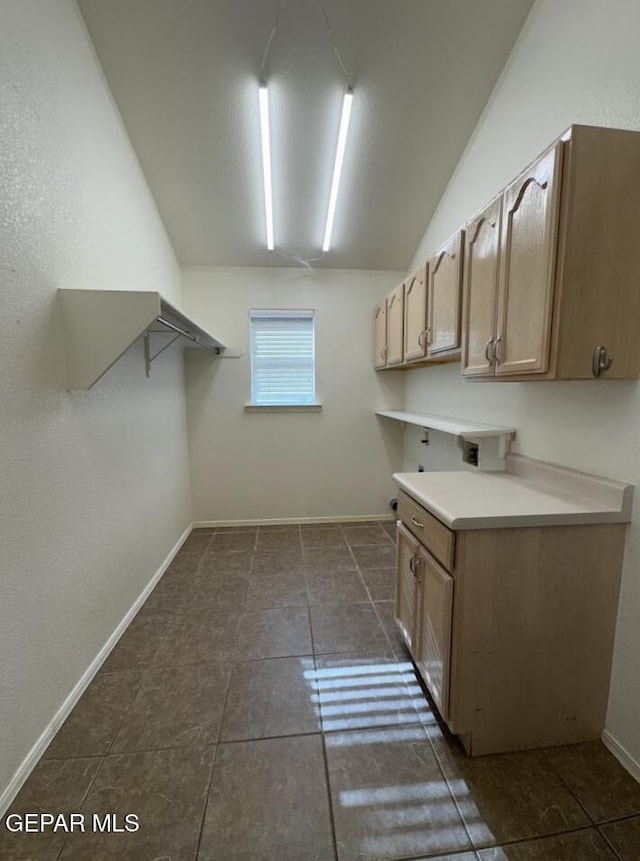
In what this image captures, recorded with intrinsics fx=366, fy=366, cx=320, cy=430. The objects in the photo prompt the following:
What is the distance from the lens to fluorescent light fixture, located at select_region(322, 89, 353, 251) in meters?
2.05

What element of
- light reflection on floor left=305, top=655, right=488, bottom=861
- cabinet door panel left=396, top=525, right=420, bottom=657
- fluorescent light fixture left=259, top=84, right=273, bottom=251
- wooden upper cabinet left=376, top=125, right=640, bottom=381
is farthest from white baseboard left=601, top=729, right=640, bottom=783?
fluorescent light fixture left=259, top=84, right=273, bottom=251

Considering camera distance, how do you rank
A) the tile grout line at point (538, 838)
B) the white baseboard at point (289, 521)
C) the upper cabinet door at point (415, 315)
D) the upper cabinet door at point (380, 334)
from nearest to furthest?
the tile grout line at point (538, 838), the upper cabinet door at point (415, 315), the upper cabinet door at point (380, 334), the white baseboard at point (289, 521)

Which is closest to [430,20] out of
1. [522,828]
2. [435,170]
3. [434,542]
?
[435,170]

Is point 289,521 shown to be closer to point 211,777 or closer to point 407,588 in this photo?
point 407,588

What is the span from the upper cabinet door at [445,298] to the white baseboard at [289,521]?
2020 mm

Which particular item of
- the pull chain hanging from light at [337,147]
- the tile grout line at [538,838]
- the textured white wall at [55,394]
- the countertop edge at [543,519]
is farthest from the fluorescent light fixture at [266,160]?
the tile grout line at [538,838]

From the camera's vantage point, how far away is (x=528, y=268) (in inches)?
50.9

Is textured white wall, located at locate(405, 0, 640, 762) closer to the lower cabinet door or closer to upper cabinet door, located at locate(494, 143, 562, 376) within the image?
upper cabinet door, located at locate(494, 143, 562, 376)

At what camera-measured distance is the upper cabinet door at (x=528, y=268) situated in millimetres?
1181

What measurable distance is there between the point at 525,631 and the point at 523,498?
474 mm

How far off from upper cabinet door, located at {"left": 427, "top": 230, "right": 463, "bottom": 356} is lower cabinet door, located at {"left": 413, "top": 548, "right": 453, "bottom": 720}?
1.12 m

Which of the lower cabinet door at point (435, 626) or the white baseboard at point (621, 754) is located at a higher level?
the lower cabinet door at point (435, 626)

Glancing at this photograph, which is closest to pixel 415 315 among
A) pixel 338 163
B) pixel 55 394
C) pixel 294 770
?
pixel 338 163

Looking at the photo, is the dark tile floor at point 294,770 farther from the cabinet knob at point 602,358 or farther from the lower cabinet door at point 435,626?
the cabinet knob at point 602,358
